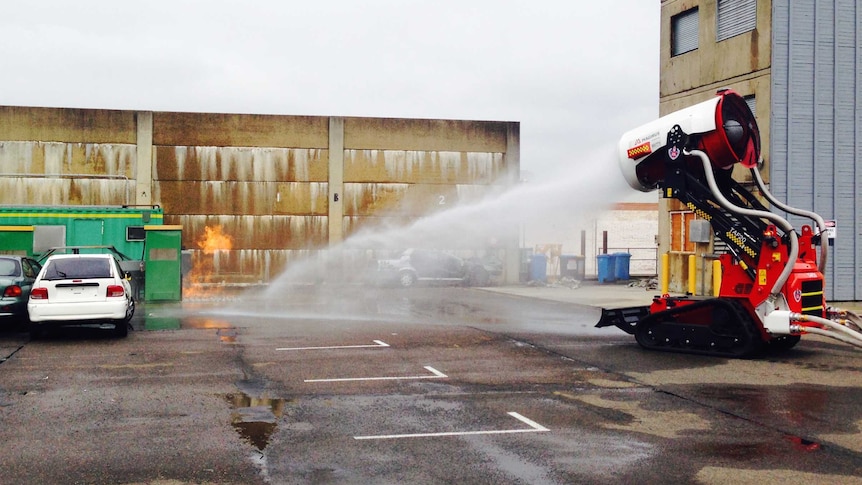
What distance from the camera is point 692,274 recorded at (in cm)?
2448

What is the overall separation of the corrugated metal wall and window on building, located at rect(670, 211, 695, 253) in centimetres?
395

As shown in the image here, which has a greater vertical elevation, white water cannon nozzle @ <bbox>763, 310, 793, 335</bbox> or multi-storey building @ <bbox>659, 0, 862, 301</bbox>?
multi-storey building @ <bbox>659, 0, 862, 301</bbox>

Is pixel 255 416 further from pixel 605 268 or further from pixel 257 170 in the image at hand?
pixel 605 268

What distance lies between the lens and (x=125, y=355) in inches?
505

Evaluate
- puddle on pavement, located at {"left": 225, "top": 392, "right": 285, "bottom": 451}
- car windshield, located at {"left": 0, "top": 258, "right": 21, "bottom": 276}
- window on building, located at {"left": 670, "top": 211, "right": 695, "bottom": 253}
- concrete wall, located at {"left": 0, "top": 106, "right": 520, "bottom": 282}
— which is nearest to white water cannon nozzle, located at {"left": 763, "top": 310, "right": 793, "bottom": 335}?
puddle on pavement, located at {"left": 225, "top": 392, "right": 285, "bottom": 451}

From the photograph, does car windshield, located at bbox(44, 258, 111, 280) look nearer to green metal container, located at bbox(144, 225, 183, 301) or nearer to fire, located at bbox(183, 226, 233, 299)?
green metal container, located at bbox(144, 225, 183, 301)

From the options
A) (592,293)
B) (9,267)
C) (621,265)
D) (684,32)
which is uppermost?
(684,32)

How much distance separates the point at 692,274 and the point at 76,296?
16.8 m

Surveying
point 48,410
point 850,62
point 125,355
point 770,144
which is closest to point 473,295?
point 770,144

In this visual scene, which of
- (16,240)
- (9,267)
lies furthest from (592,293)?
(9,267)

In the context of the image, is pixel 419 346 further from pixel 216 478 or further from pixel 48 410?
pixel 216 478

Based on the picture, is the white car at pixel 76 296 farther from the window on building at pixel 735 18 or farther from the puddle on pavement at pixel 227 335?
the window on building at pixel 735 18

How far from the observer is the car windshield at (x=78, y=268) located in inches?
576

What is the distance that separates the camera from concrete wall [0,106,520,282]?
106 feet
